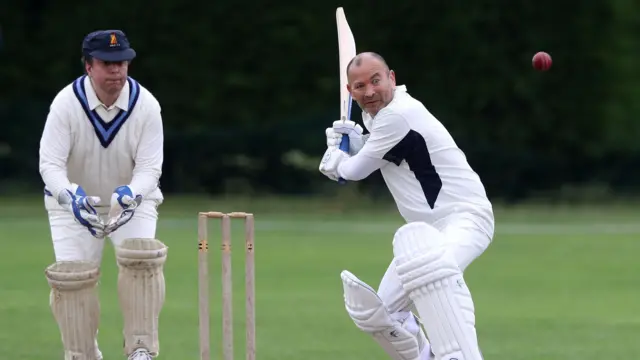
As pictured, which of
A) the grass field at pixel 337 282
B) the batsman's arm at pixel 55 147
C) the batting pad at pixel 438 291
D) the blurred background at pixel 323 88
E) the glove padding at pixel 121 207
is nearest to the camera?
the batting pad at pixel 438 291

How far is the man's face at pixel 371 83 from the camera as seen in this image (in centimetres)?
491

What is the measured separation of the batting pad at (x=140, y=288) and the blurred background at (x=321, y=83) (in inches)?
382

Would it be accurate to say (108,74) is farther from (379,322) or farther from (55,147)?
(379,322)

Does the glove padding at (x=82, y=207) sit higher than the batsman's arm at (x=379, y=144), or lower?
lower

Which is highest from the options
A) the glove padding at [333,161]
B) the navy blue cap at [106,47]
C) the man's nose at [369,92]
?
the navy blue cap at [106,47]

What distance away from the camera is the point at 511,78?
1489cm

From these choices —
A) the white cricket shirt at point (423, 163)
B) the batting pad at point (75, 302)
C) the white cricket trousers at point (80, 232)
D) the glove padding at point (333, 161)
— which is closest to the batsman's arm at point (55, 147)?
the white cricket trousers at point (80, 232)

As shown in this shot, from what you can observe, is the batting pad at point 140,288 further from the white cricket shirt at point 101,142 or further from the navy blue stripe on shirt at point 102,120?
the navy blue stripe on shirt at point 102,120

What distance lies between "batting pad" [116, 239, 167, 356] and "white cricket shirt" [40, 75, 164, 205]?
0.24m

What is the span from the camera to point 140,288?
504cm

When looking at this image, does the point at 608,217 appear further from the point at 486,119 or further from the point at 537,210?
the point at 486,119

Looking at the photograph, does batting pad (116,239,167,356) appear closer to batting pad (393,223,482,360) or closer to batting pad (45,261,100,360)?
batting pad (45,261,100,360)

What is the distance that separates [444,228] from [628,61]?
1080cm

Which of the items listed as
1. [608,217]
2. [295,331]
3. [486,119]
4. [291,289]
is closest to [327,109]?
[486,119]
